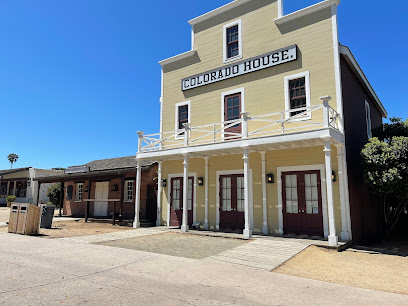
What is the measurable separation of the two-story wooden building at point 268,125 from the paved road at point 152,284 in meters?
4.15

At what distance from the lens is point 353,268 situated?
6641 mm

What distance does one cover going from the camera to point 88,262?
259 inches

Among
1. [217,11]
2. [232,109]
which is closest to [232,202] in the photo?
[232,109]

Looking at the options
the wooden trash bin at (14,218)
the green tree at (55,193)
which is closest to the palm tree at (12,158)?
the green tree at (55,193)

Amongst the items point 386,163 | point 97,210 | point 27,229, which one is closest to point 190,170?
point 27,229

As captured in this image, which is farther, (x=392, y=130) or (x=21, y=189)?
(x=21, y=189)

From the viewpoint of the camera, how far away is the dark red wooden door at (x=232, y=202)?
12133mm

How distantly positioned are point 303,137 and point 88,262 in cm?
714

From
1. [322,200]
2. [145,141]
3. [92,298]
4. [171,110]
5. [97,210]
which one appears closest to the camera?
[92,298]

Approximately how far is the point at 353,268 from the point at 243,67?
8.87m

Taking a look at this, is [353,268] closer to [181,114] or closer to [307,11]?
[307,11]

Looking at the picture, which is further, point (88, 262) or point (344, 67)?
point (344, 67)

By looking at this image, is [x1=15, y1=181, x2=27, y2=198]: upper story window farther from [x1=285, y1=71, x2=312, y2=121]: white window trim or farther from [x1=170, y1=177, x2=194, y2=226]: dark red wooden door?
[x1=285, y1=71, x2=312, y2=121]: white window trim

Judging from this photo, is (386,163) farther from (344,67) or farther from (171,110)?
(171,110)
